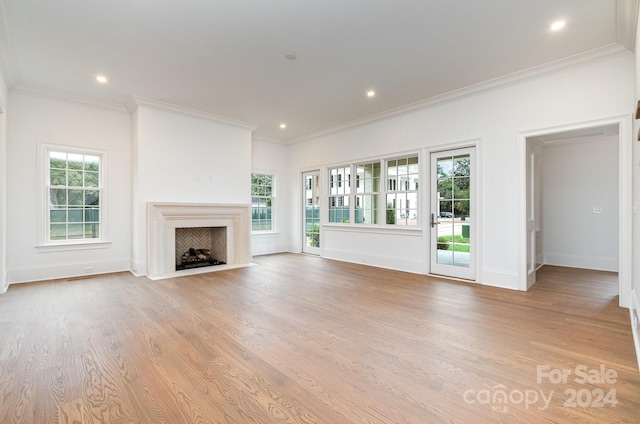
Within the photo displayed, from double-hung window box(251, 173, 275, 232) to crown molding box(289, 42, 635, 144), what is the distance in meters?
3.03

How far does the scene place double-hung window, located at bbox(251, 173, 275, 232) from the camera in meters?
7.72

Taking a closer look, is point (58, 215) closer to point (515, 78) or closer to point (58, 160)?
point (58, 160)

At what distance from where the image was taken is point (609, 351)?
8.09 ft

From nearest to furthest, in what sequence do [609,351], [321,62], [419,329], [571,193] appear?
[609,351] → [419,329] → [321,62] → [571,193]

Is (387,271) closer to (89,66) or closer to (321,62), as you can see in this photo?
(321,62)

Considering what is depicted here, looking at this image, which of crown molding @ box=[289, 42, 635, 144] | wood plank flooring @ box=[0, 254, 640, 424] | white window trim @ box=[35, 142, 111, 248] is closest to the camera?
wood plank flooring @ box=[0, 254, 640, 424]

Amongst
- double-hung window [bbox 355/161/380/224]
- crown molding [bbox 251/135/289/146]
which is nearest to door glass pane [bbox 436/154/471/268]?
double-hung window [bbox 355/161/380/224]

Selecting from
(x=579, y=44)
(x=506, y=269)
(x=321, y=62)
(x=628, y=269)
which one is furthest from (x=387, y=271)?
(x=579, y=44)

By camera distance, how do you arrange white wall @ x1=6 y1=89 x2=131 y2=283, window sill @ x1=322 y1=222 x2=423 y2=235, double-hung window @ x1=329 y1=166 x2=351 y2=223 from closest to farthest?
1. white wall @ x1=6 y1=89 x2=131 y2=283
2. window sill @ x1=322 y1=222 x2=423 y2=235
3. double-hung window @ x1=329 y1=166 x2=351 y2=223

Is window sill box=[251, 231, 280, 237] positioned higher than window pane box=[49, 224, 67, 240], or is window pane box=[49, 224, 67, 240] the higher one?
window pane box=[49, 224, 67, 240]

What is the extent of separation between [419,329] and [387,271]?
9.12 feet

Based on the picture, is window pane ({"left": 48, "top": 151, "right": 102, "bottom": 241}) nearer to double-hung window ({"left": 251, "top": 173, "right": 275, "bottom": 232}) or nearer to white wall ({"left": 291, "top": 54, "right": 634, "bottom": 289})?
double-hung window ({"left": 251, "top": 173, "right": 275, "bottom": 232})

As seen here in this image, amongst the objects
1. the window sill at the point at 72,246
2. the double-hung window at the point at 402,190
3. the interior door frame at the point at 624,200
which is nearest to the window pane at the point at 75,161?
the window sill at the point at 72,246

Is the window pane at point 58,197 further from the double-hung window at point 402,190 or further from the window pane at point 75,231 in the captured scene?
the double-hung window at point 402,190
